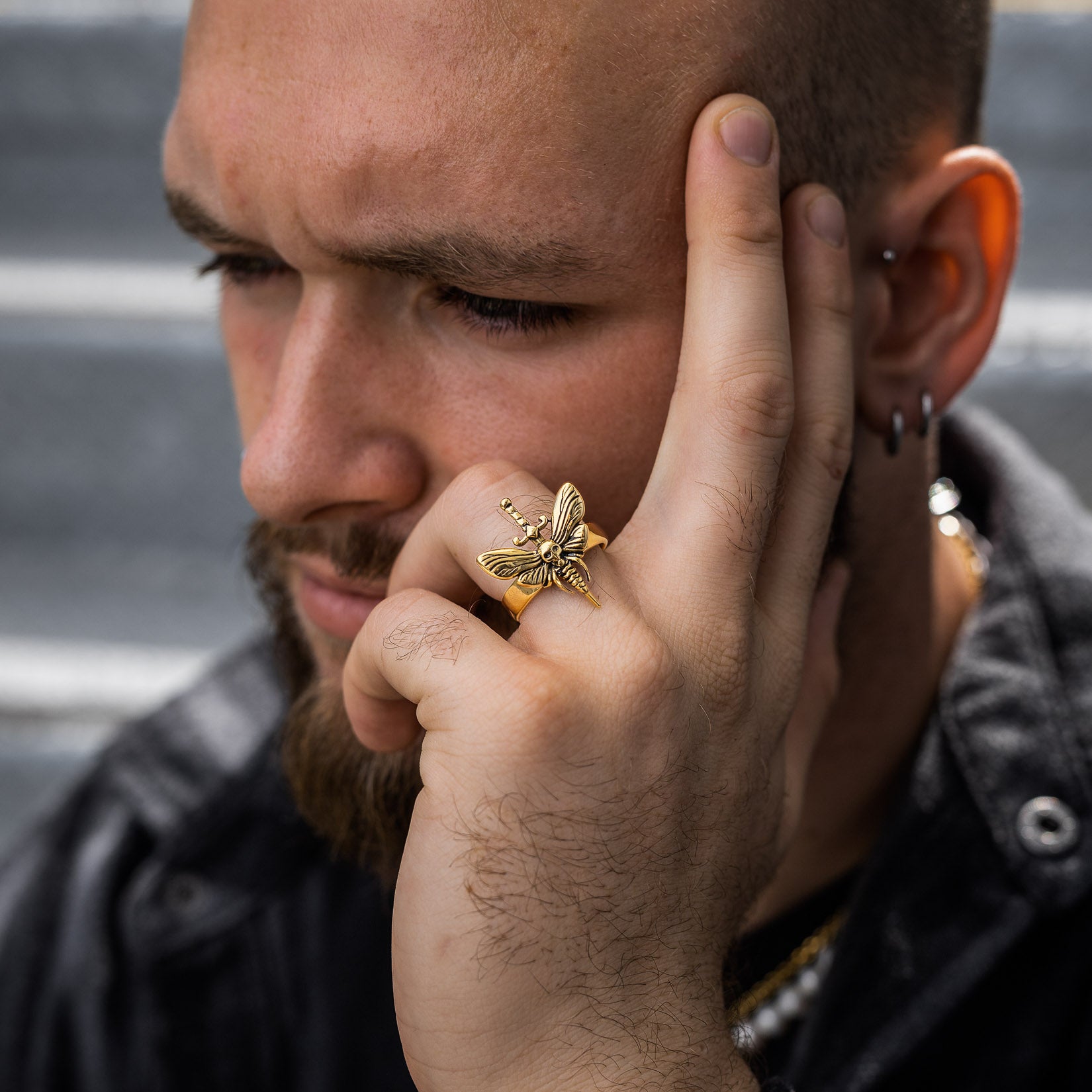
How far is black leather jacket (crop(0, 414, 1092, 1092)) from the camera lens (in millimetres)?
1357

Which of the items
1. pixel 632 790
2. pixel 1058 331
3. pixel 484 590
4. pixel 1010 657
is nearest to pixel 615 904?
pixel 632 790

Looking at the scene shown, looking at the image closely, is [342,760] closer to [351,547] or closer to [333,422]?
[351,547]

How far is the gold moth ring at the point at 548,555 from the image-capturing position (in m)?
1.05

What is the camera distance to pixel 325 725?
4.43 feet

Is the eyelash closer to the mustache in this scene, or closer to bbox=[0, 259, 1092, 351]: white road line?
the mustache

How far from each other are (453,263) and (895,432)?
597 mm

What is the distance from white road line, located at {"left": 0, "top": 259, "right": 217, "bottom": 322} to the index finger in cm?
167

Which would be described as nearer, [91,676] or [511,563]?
[511,563]

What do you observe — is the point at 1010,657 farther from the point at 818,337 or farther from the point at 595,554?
the point at 595,554

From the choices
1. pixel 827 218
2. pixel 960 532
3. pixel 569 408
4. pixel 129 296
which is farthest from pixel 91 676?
pixel 827 218

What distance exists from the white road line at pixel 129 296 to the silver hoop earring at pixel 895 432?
3.54ft

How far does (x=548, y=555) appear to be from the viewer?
1.05m

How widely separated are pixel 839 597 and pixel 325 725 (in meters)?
0.64

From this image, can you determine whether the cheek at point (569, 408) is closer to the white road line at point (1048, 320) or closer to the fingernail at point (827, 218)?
the fingernail at point (827, 218)
